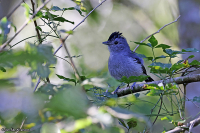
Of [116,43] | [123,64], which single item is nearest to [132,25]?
[116,43]

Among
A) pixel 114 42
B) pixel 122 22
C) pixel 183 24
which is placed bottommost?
pixel 114 42

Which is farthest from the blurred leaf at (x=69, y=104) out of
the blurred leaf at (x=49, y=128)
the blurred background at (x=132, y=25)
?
the blurred background at (x=132, y=25)

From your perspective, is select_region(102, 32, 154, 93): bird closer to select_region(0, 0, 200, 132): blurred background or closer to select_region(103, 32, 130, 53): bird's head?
select_region(103, 32, 130, 53): bird's head

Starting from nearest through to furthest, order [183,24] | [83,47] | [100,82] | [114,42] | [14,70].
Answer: [100,82] → [14,70] → [114,42] → [183,24] → [83,47]

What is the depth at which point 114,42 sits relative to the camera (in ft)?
17.2

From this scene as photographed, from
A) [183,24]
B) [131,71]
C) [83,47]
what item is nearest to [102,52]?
[83,47]

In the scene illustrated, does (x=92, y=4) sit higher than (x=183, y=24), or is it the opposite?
(x=92, y=4)

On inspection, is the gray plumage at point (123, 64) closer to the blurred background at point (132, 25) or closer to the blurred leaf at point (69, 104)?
the blurred background at point (132, 25)

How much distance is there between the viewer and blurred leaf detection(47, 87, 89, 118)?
702mm

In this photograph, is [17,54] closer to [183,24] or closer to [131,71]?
[131,71]

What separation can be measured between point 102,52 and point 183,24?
5.16 meters

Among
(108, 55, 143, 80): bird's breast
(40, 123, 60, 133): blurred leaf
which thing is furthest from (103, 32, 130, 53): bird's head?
(40, 123, 60, 133): blurred leaf

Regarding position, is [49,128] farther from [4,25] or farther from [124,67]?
[124,67]

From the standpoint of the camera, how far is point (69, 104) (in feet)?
2.31
